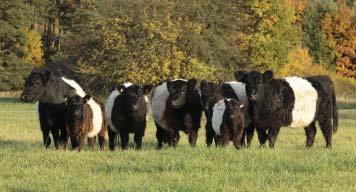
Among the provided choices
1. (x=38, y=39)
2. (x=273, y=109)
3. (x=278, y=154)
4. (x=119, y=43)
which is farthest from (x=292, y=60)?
(x=278, y=154)

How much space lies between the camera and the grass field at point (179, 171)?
8.77 m

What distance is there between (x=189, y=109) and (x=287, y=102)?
90.7 inches

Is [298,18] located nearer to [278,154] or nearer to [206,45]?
[206,45]

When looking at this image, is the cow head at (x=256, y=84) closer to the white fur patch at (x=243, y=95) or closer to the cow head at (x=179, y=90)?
the white fur patch at (x=243, y=95)

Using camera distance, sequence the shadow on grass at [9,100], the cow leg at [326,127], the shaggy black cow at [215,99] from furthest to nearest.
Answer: the shadow on grass at [9,100] → the cow leg at [326,127] → the shaggy black cow at [215,99]

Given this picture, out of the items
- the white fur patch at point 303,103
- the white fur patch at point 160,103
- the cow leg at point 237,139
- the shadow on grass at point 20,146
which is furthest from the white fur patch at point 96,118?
the white fur patch at point 303,103

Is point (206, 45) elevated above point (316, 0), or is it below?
below

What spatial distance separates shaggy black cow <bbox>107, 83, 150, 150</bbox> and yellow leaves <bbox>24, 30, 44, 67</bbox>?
53280 millimetres

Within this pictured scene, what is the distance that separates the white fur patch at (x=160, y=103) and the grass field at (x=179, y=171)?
4.06 meters

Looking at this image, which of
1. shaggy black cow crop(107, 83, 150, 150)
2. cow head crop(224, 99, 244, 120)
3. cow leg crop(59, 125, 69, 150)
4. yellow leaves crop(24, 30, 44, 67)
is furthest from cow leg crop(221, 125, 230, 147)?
yellow leaves crop(24, 30, 44, 67)

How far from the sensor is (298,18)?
253ft

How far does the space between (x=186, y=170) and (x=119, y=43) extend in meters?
37.2

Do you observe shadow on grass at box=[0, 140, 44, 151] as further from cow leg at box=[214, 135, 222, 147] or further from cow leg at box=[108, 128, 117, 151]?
cow leg at box=[214, 135, 222, 147]

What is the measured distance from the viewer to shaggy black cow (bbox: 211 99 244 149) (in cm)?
1411
